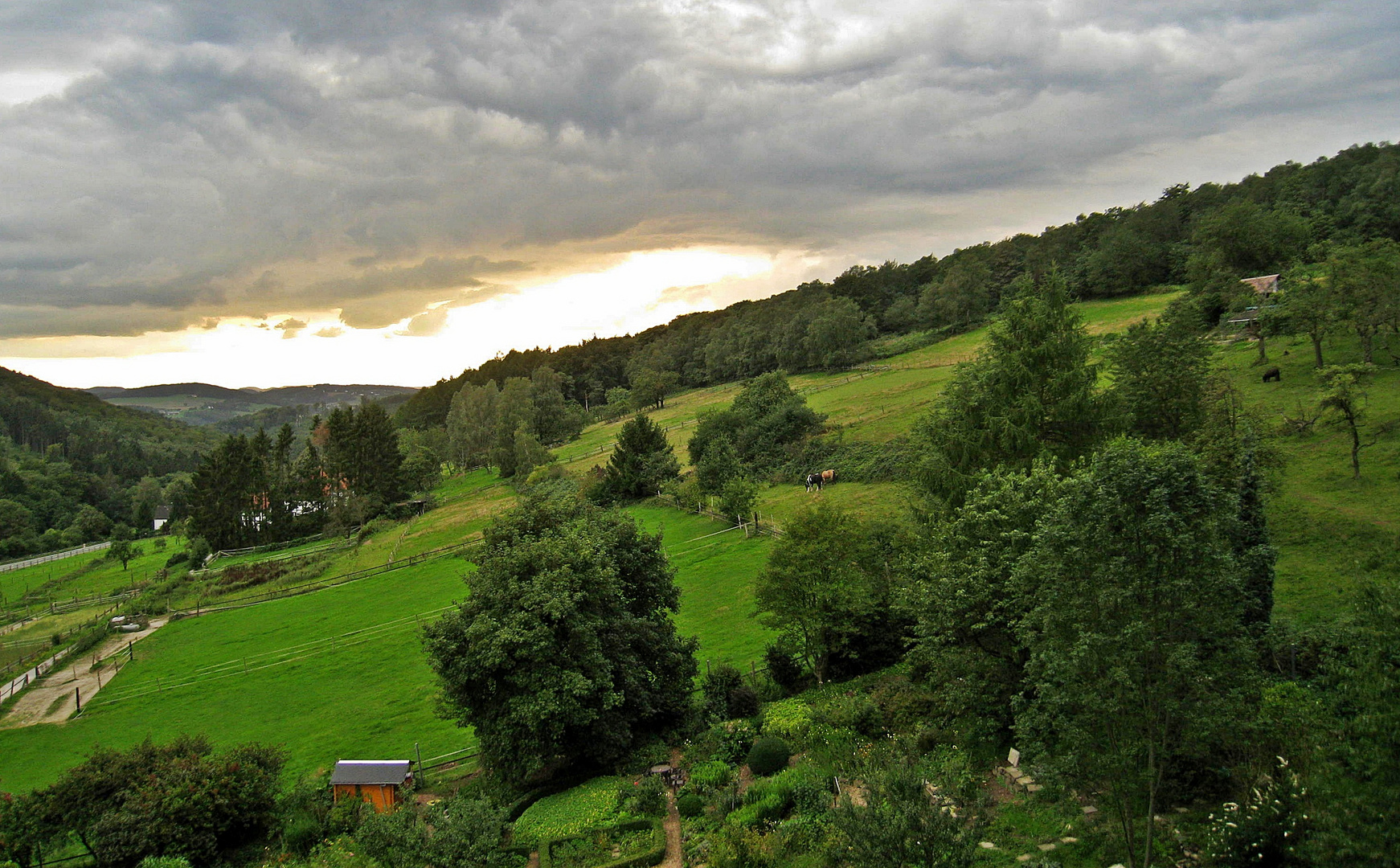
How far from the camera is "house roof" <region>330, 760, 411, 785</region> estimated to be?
21.3 m

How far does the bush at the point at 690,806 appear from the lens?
1850 centimetres

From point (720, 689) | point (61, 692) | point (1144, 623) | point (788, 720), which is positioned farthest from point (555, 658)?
point (61, 692)

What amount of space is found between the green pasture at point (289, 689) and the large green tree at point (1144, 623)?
2181 cm

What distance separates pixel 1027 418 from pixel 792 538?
8767 millimetres

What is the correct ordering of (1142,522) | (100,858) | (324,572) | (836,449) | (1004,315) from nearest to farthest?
(1142,522) < (100,858) < (1004,315) < (836,449) < (324,572)

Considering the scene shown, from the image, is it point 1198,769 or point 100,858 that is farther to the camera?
point 100,858

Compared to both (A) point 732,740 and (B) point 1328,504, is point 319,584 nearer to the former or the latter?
(A) point 732,740

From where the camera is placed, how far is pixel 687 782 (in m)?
20.0

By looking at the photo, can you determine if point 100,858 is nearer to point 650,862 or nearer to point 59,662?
point 650,862

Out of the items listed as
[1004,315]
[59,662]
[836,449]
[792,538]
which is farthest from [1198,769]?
[59,662]

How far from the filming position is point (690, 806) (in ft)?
60.8

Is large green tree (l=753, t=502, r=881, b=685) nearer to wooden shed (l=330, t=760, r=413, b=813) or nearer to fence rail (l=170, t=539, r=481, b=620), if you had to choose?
wooden shed (l=330, t=760, r=413, b=813)

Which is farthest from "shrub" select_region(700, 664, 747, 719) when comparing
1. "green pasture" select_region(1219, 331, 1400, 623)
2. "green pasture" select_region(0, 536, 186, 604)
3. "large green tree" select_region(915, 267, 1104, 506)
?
"green pasture" select_region(0, 536, 186, 604)

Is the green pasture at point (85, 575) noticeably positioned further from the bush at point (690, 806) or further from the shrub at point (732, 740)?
the bush at point (690, 806)
